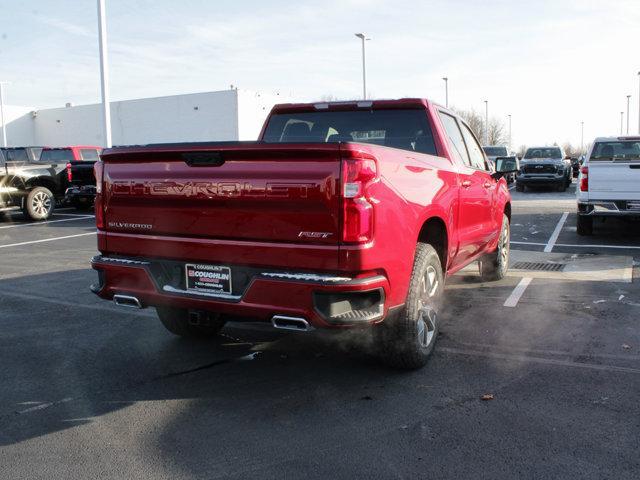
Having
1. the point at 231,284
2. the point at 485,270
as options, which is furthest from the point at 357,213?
the point at 485,270

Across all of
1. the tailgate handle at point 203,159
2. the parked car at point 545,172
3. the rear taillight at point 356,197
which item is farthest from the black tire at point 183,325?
the parked car at point 545,172

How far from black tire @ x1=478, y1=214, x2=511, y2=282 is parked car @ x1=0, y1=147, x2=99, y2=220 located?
11.7 m

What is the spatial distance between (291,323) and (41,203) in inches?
545

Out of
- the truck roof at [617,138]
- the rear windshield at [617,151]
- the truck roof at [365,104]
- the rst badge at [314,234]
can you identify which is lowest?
the rst badge at [314,234]

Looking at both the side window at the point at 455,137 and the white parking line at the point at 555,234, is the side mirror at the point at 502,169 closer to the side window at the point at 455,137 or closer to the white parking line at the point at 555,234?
the side window at the point at 455,137

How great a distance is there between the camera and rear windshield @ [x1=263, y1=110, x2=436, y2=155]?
5199 millimetres

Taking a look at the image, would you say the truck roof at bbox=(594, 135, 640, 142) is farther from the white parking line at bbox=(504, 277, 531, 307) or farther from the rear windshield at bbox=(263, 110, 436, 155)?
the rear windshield at bbox=(263, 110, 436, 155)

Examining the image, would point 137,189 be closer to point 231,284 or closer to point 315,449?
point 231,284

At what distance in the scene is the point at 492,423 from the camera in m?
3.48

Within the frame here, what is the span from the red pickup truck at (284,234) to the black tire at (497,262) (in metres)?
2.69

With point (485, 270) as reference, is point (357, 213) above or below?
above

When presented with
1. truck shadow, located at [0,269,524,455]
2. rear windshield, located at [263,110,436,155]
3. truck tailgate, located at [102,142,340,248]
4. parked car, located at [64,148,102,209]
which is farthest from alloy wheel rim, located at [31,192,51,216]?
truck tailgate, located at [102,142,340,248]

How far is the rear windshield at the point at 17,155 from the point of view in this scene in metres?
15.8

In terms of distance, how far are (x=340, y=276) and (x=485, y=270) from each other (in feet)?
14.4
